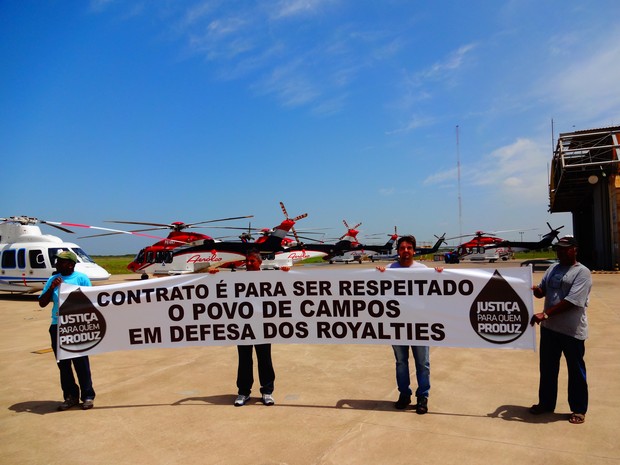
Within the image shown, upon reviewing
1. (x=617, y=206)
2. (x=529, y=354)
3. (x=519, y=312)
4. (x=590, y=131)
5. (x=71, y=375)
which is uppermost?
(x=590, y=131)

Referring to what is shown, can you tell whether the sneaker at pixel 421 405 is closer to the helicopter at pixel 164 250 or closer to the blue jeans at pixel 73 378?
the blue jeans at pixel 73 378

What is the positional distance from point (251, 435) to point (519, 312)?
3143 mm

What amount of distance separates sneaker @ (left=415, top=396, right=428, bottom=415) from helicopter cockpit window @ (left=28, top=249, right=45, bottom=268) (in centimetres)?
1737

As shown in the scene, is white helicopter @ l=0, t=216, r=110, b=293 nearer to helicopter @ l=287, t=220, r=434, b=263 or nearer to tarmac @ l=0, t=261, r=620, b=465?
tarmac @ l=0, t=261, r=620, b=465

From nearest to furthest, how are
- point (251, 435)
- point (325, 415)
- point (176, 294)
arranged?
point (251, 435), point (325, 415), point (176, 294)

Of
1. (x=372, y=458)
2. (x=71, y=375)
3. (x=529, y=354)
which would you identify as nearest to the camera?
(x=372, y=458)

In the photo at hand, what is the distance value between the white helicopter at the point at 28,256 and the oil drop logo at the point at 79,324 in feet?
43.7

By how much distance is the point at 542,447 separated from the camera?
12.4 feet

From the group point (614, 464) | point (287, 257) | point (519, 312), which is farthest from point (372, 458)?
point (287, 257)

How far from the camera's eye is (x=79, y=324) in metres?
5.30

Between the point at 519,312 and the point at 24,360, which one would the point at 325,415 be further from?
the point at 24,360

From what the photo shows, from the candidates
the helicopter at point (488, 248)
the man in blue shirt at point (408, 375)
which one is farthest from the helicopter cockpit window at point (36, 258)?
the helicopter at point (488, 248)

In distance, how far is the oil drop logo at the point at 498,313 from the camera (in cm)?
482

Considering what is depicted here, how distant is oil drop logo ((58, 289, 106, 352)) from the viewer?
5.20 meters
